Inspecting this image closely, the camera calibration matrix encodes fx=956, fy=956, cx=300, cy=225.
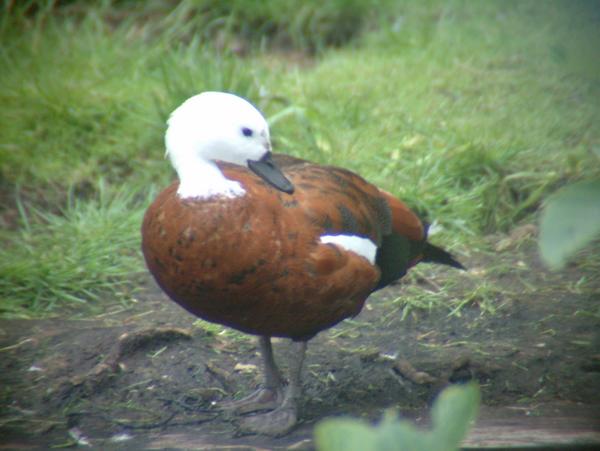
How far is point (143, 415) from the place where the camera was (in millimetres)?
3045

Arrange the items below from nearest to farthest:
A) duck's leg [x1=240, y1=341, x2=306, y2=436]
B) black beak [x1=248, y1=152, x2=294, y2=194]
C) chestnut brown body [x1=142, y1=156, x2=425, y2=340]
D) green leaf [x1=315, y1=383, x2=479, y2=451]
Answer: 1. green leaf [x1=315, y1=383, x2=479, y2=451]
2. chestnut brown body [x1=142, y1=156, x2=425, y2=340]
3. black beak [x1=248, y1=152, x2=294, y2=194]
4. duck's leg [x1=240, y1=341, x2=306, y2=436]

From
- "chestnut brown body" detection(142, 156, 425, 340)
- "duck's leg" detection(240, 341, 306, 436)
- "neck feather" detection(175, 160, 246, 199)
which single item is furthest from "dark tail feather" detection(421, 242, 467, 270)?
"neck feather" detection(175, 160, 246, 199)

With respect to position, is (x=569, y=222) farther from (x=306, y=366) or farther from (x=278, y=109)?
(x=278, y=109)

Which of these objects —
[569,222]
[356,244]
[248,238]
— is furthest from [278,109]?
[569,222]

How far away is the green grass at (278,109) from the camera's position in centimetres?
438

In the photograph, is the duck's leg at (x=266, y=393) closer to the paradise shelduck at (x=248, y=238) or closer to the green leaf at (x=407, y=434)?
the paradise shelduck at (x=248, y=238)

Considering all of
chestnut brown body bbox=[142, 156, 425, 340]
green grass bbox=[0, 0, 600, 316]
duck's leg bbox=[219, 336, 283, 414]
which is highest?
green grass bbox=[0, 0, 600, 316]

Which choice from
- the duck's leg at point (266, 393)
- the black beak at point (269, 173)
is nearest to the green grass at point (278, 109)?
the duck's leg at point (266, 393)

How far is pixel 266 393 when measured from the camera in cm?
320

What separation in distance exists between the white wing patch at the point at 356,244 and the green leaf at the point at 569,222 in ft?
5.67

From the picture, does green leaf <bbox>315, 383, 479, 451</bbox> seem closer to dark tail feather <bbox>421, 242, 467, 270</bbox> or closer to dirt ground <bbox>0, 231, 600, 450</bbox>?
dirt ground <bbox>0, 231, 600, 450</bbox>

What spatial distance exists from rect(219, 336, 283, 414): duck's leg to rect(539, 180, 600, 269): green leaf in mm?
2086

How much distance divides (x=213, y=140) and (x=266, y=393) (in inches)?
36.3

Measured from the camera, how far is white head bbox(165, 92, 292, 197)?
9.09 feet
